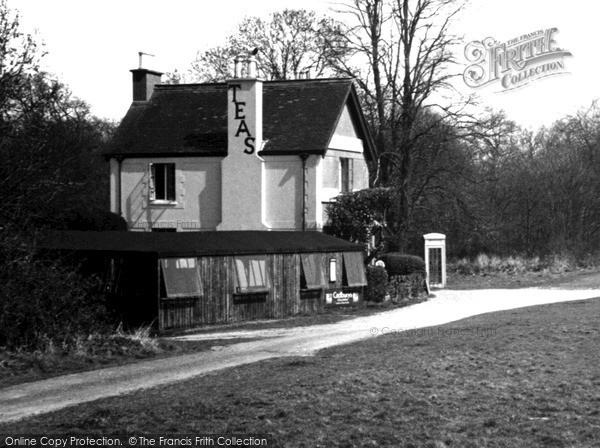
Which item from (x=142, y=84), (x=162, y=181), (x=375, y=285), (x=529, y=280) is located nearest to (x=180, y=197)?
(x=162, y=181)

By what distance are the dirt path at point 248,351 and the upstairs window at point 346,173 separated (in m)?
7.48

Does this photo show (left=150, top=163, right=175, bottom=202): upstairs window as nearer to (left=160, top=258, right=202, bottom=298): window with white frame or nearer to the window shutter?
the window shutter

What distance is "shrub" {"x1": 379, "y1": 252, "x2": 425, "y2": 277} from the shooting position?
1567 inches

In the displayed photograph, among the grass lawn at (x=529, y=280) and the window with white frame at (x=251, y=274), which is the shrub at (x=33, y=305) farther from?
the grass lawn at (x=529, y=280)

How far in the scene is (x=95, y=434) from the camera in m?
12.3

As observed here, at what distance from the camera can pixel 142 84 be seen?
154ft

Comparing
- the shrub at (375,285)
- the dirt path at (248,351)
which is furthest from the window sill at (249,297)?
the shrub at (375,285)

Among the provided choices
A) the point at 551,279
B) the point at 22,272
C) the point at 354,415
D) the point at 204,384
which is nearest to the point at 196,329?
Result: the point at 22,272

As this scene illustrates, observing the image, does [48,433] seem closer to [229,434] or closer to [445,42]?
[229,434]

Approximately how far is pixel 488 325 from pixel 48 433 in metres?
15.3

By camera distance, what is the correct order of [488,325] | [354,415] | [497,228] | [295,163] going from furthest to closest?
[497,228] < [295,163] < [488,325] < [354,415]

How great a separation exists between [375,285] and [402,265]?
10.4 feet

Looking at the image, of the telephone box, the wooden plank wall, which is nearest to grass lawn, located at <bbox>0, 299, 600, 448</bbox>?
the wooden plank wall

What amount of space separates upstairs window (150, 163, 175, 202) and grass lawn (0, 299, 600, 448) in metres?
24.7
